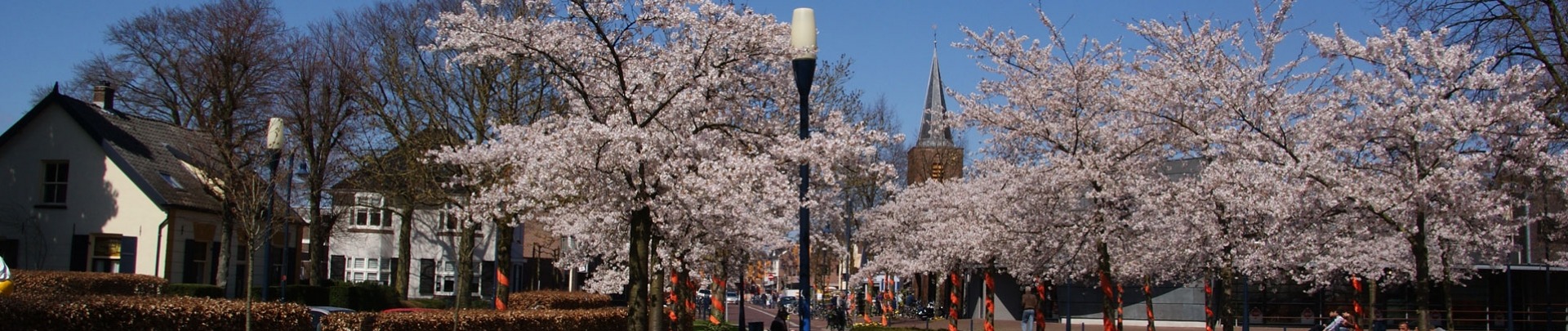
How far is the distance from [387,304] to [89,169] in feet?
26.9

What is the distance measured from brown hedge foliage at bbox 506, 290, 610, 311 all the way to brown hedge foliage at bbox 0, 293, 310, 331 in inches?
371

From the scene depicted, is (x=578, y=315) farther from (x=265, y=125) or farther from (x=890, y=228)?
(x=890, y=228)

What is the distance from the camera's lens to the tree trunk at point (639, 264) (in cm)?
1697

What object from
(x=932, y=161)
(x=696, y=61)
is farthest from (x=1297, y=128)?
(x=932, y=161)

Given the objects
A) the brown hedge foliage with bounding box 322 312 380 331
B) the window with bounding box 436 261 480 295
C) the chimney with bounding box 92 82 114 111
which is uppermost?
the chimney with bounding box 92 82 114 111

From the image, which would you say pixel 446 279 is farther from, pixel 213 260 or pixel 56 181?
pixel 56 181

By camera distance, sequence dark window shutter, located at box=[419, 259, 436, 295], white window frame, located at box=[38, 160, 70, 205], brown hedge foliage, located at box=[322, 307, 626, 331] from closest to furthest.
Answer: brown hedge foliage, located at box=[322, 307, 626, 331] → white window frame, located at box=[38, 160, 70, 205] → dark window shutter, located at box=[419, 259, 436, 295]

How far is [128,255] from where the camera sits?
1186 inches

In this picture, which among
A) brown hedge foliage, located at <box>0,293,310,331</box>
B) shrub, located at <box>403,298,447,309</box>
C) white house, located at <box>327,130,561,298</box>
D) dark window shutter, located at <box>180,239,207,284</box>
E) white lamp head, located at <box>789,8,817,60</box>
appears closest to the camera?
brown hedge foliage, located at <box>0,293,310,331</box>

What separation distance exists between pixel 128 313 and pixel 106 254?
19341mm

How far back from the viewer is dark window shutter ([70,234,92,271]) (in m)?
29.9

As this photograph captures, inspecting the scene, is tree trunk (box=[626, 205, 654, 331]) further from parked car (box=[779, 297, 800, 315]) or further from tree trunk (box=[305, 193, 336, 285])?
parked car (box=[779, 297, 800, 315])

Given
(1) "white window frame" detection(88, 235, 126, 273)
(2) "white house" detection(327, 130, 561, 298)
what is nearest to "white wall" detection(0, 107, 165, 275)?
(1) "white window frame" detection(88, 235, 126, 273)

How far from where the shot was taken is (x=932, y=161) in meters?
54.1
